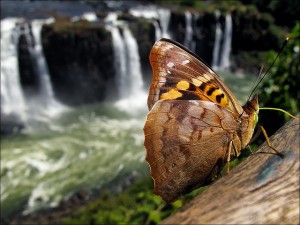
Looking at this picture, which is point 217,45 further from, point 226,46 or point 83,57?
point 83,57

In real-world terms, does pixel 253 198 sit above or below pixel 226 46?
above

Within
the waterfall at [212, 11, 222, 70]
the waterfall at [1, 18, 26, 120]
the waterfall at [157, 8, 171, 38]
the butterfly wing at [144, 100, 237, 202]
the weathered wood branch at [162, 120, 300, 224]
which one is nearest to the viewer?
the weathered wood branch at [162, 120, 300, 224]

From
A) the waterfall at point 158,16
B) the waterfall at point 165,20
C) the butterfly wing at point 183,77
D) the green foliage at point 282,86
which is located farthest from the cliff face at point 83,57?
the butterfly wing at point 183,77

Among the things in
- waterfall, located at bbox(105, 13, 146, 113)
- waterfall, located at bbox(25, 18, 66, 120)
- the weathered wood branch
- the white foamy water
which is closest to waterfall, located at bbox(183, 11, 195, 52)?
waterfall, located at bbox(105, 13, 146, 113)

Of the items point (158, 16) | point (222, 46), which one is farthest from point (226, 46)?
point (158, 16)

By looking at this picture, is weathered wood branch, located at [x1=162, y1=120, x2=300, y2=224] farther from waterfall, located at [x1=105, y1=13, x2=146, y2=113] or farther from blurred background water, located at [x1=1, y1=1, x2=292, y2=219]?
waterfall, located at [x1=105, y1=13, x2=146, y2=113]

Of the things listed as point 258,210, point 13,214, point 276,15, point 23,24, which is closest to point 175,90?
point 258,210

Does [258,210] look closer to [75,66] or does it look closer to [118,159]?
[118,159]
